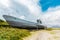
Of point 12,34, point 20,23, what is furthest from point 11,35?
point 20,23

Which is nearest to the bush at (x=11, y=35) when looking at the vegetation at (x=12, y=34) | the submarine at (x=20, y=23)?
the vegetation at (x=12, y=34)

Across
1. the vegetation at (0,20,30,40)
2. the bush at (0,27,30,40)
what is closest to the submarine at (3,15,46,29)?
the vegetation at (0,20,30,40)

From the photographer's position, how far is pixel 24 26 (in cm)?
5003

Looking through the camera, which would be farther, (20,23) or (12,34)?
(20,23)

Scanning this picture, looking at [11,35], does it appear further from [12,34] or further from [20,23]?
[20,23]

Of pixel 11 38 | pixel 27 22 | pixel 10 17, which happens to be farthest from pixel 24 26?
pixel 11 38

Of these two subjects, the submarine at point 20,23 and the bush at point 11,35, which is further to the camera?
the submarine at point 20,23

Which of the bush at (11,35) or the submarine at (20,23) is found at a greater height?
the submarine at (20,23)

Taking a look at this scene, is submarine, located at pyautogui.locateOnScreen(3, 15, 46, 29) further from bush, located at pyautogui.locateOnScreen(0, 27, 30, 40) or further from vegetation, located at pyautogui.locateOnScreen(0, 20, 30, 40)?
bush, located at pyautogui.locateOnScreen(0, 27, 30, 40)

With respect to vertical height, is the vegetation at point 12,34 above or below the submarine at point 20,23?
below

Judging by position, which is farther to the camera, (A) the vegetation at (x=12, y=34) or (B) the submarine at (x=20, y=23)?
(B) the submarine at (x=20, y=23)

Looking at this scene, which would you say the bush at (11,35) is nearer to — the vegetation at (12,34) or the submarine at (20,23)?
the vegetation at (12,34)

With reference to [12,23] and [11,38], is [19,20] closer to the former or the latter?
[12,23]

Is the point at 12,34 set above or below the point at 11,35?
above
